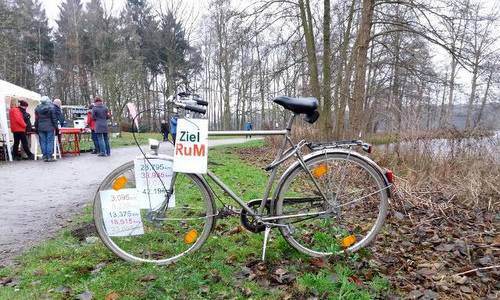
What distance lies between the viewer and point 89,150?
13445 millimetres

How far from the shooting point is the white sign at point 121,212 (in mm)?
3080

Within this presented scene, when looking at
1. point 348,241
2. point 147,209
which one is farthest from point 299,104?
point 147,209

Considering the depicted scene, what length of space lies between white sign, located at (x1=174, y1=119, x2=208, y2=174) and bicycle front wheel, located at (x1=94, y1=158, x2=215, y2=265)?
10 centimetres

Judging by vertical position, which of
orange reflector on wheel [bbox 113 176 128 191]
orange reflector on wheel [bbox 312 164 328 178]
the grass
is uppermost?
orange reflector on wheel [bbox 312 164 328 178]

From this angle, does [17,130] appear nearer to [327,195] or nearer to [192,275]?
[192,275]

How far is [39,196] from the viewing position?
5.80 metres

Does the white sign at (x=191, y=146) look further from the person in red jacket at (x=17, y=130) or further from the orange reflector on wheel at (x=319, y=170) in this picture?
the person in red jacket at (x=17, y=130)

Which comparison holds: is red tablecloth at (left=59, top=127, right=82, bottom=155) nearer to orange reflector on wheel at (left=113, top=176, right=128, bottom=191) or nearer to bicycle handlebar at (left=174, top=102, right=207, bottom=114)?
orange reflector on wheel at (left=113, top=176, right=128, bottom=191)

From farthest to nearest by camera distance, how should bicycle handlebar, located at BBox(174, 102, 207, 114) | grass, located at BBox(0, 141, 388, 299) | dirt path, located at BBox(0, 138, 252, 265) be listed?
→ dirt path, located at BBox(0, 138, 252, 265), bicycle handlebar, located at BBox(174, 102, 207, 114), grass, located at BBox(0, 141, 388, 299)

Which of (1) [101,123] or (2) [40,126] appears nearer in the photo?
(2) [40,126]

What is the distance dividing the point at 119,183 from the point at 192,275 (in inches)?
39.7

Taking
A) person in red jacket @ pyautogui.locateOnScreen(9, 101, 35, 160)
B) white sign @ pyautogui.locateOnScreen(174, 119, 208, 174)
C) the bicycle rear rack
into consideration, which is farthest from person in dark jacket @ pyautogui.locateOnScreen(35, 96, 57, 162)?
the bicycle rear rack

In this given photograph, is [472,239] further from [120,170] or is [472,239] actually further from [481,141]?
[481,141]

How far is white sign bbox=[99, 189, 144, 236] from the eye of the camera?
308 cm
